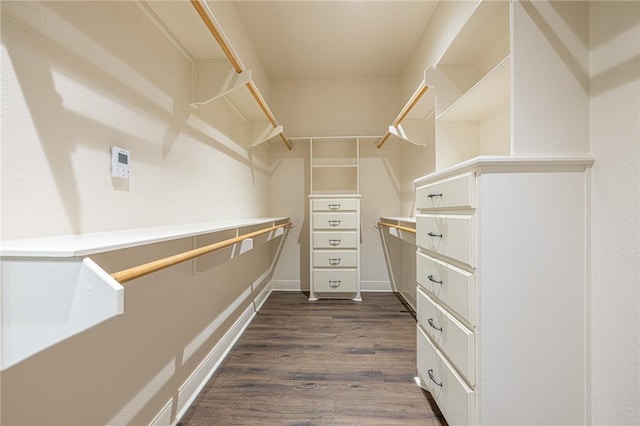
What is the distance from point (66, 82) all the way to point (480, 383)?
5.19ft

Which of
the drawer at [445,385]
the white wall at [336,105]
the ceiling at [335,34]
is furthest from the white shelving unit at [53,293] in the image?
the white wall at [336,105]

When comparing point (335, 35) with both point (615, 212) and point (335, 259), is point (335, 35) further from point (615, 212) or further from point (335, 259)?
point (615, 212)

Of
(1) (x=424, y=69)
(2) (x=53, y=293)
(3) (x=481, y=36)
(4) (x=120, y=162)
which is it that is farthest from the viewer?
(1) (x=424, y=69)

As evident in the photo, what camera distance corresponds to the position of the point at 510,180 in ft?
2.93

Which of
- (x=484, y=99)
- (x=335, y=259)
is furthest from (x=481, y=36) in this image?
(x=335, y=259)

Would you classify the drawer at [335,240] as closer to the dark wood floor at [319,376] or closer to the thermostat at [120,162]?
the dark wood floor at [319,376]

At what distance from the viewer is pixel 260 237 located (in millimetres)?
A: 1917

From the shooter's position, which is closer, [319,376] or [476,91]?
[476,91]

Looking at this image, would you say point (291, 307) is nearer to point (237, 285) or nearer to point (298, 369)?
point (237, 285)

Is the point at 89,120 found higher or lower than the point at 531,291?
higher

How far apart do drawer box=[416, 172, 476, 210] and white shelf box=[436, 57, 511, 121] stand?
483mm

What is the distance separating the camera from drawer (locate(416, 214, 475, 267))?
0.93 m

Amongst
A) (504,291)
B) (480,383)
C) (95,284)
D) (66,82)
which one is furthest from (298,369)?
(66,82)

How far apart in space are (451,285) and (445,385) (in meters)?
0.45
